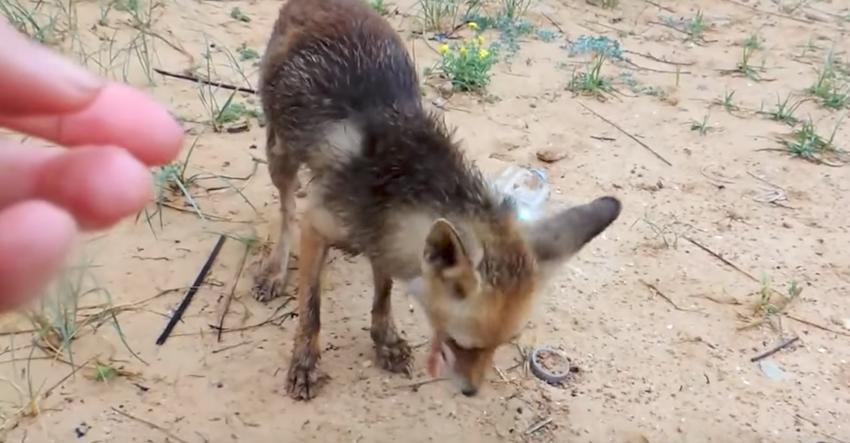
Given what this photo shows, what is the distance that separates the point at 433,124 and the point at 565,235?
890 millimetres

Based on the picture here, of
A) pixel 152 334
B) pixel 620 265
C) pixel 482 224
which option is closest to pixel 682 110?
pixel 620 265

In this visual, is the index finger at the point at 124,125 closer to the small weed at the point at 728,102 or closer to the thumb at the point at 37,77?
the thumb at the point at 37,77

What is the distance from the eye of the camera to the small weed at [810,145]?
254 inches

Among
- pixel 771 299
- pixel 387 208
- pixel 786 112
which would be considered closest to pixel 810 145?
pixel 786 112

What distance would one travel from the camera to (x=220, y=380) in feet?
14.1

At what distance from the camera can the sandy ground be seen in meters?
4.21

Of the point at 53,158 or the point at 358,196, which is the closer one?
A: the point at 53,158

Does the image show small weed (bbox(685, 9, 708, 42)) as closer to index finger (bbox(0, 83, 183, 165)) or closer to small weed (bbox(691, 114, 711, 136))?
small weed (bbox(691, 114, 711, 136))

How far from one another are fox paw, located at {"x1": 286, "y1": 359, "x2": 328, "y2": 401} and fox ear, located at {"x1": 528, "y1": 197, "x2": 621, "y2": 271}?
4.06ft

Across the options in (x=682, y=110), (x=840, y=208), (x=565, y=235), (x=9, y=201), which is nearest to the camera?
(x=9, y=201)

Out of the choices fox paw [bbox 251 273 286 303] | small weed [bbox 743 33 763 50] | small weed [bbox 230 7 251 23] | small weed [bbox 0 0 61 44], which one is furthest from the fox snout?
small weed [bbox 743 33 763 50]

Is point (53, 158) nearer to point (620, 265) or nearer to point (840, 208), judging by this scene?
point (620, 265)

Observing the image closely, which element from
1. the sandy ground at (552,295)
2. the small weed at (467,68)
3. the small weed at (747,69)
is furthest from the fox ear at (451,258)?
the small weed at (747,69)

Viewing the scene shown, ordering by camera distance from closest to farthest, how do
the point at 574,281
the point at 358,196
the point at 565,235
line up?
the point at 565,235
the point at 358,196
the point at 574,281
